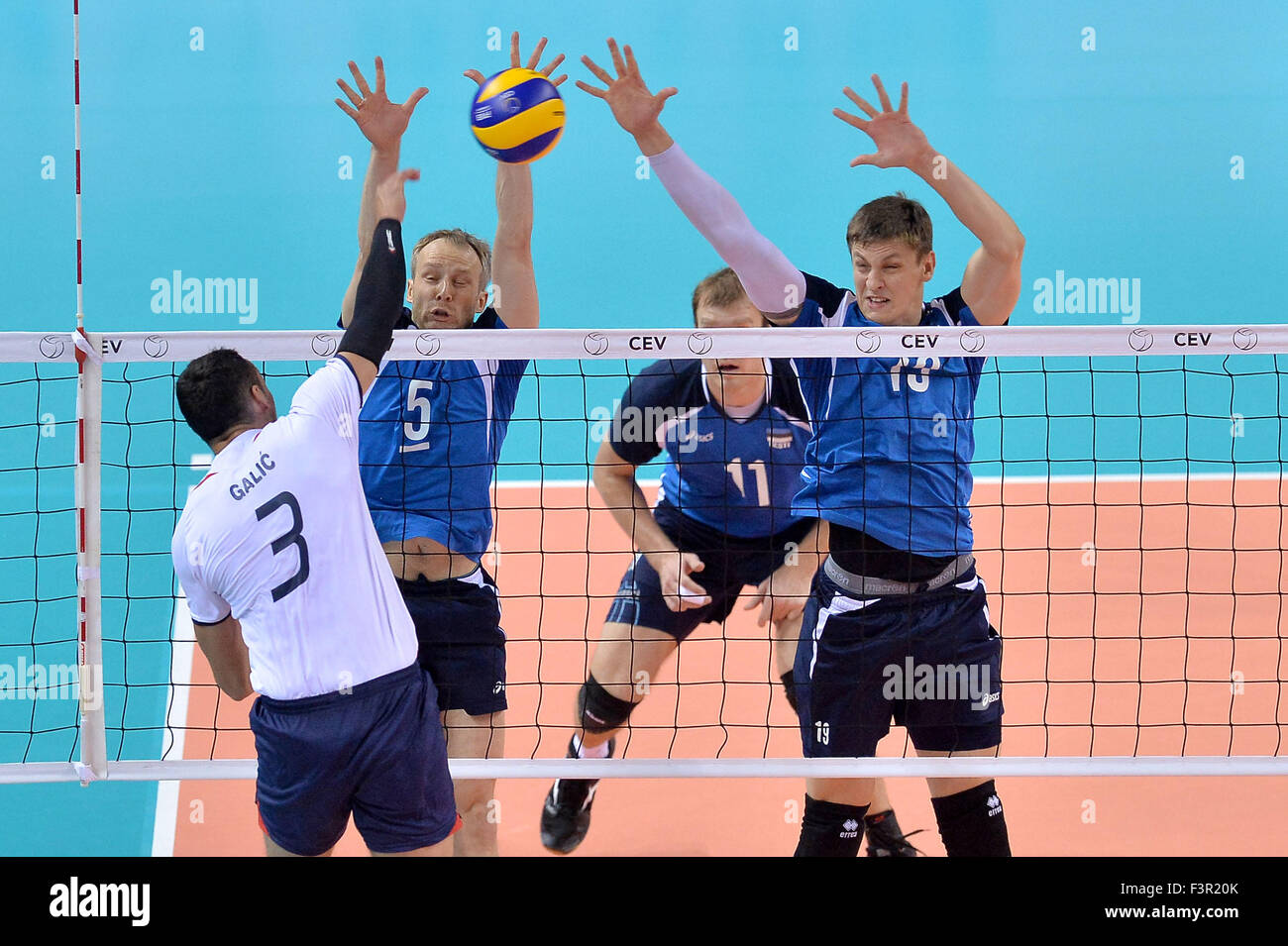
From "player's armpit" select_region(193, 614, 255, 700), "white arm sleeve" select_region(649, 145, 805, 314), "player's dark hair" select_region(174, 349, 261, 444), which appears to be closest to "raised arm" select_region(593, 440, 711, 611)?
"white arm sleeve" select_region(649, 145, 805, 314)

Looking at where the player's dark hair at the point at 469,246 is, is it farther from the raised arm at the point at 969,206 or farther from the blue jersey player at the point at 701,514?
the raised arm at the point at 969,206

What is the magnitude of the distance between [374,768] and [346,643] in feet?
0.99

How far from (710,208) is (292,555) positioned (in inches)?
55.0

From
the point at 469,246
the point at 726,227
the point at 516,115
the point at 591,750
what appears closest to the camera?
the point at 726,227

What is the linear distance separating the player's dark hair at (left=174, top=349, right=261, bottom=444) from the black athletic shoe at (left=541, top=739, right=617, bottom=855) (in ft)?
6.38

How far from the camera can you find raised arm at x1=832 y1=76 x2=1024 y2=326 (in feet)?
10.9

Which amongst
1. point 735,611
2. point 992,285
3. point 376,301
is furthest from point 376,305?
point 735,611

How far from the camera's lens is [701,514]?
14.8 ft

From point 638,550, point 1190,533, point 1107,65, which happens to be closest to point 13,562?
point 638,550

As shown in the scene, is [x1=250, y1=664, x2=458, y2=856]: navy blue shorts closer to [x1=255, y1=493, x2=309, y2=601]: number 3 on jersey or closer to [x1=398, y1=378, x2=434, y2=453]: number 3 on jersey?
[x1=255, y1=493, x2=309, y2=601]: number 3 on jersey

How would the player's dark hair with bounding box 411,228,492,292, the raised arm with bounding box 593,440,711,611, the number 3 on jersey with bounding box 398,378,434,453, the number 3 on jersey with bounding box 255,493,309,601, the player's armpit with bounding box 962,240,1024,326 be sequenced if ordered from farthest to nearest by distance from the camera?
the raised arm with bounding box 593,440,711,611 < the player's dark hair with bounding box 411,228,492,292 < the number 3 on jersey with bounding box 398,378,434,453 < the player's armpit with bounding box 962,240,1024,326 < the number 3 on jersey with bounding box 255,493,309,601

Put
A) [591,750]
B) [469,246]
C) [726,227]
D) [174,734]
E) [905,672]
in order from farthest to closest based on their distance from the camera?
[174,734], [591,750], [469,246], [905,672], [726,227]

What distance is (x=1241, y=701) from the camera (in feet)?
18.6

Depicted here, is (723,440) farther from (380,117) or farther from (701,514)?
(380,117)
